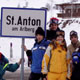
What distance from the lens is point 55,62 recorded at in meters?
5.39

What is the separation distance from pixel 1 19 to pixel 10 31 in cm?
30

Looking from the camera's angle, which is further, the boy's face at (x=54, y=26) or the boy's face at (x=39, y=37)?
the boy's face at (x=54, y=26)

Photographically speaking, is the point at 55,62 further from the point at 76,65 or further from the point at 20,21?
the point at 20,21

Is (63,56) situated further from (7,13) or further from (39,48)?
(7,13)

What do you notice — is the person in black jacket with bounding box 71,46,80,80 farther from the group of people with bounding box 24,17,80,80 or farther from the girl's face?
the girl's face

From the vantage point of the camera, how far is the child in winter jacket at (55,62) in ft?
17.7

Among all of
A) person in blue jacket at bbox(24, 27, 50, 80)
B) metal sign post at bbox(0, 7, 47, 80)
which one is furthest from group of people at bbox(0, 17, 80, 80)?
metal sign post at bbox(0, 7, 47, 80)

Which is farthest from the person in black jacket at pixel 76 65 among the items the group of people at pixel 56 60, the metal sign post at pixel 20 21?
the metal sign post at pixel 20 21

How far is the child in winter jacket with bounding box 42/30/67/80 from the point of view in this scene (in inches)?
212

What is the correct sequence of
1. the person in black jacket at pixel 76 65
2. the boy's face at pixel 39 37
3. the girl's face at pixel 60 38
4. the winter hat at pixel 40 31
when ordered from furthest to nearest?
the boy's face at pixel 39 37 → the winter hat at pixel 40 31 → the girl's face at pixel 60 38 → the person in black jacket at pixel 76 65

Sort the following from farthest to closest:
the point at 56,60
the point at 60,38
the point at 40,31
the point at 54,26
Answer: the point at 54,26
the point at 40,31
the point at 60,38
the point at 56,60

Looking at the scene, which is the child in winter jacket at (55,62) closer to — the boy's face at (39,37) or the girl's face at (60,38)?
the girl's face at (60,38)

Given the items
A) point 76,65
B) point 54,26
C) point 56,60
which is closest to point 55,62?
point 56,60

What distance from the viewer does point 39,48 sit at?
5758mm
